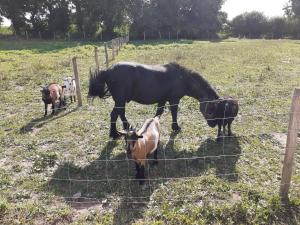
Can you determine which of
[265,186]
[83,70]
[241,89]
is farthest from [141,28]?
[265,186]

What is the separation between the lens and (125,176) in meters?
5.48

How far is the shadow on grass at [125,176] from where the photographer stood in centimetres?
477

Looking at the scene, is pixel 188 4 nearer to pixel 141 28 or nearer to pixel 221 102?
pixel 141 28

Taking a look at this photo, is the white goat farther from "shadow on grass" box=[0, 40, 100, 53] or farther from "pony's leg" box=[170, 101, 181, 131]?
"shadow on grass" box=[0, 40, 100, 53]

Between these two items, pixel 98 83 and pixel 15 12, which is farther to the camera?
pixel 15 12

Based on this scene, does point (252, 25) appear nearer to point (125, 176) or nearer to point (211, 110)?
point (211, 110)

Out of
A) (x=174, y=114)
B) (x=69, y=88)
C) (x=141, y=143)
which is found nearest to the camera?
(x=141, y=143)

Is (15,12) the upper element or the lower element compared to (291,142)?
upper

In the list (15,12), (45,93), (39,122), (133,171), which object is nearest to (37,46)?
(15,12)

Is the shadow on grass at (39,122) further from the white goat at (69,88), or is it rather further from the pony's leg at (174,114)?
the pony's leg at (174,114)

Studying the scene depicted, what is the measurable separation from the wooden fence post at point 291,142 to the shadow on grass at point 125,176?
36.0 inches

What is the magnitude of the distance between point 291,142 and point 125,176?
2.87 meters

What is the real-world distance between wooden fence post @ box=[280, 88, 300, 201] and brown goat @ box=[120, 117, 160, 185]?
2195mm

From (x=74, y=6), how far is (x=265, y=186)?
42.0m
